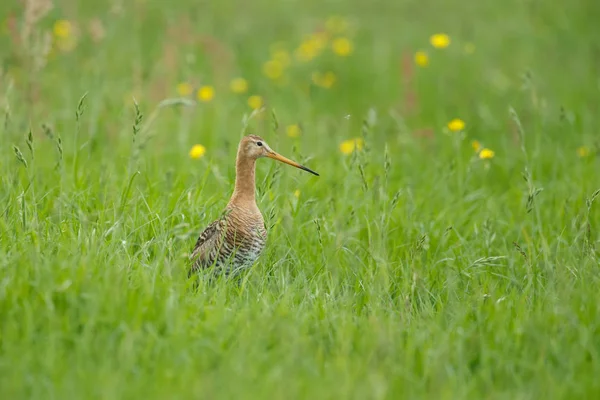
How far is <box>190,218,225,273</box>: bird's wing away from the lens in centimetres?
486

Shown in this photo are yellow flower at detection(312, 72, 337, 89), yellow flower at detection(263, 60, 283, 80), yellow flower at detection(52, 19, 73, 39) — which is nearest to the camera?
yellow flower at detection(52, 19, 73, 39)

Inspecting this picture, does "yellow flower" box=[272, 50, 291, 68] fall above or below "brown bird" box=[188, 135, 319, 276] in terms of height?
below

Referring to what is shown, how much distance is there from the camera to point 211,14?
Answer: 471 inches

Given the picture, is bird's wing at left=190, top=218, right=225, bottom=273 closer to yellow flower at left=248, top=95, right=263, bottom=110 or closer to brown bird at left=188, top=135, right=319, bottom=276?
brown bird at left=188, top=135, right=319, bottom=276

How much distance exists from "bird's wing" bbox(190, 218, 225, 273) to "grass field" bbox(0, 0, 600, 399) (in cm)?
7

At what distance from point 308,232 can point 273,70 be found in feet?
14.1

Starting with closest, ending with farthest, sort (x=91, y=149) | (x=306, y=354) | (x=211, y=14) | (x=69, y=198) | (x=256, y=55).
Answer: (x=306, y=354), (x=69, y=198), (x=91, y=149), (x=256, y=55), (x=211, y=14)

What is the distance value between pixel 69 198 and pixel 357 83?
16.2 feet

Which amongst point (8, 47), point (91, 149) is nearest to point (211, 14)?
point (8, 47)

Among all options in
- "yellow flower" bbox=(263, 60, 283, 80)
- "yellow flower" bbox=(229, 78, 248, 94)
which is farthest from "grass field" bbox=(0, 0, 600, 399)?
"yellow flower" bbox=(229, 78, 248, 94)

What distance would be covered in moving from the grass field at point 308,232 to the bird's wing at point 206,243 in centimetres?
7

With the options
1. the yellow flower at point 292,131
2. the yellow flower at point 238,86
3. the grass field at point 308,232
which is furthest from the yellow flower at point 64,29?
the yellow flower at point 292,131

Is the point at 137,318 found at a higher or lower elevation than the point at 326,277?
higher

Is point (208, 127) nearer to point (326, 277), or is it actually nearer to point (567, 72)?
point (326, 277)
